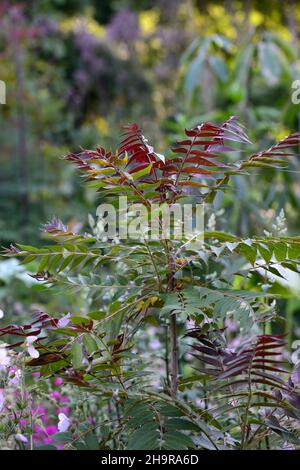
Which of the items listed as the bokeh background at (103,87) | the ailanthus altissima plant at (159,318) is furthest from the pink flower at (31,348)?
the bokeh background at (103,87)

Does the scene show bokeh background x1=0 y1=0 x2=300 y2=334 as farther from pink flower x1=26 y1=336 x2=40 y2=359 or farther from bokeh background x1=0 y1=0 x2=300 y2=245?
A: pink flower x1=26 y1=336 x2=40 y2=359

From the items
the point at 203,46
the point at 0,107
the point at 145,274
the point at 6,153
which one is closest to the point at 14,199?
the point at 6,153

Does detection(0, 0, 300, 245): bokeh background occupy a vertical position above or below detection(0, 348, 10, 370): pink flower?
above

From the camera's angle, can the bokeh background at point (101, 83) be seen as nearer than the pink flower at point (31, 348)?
No

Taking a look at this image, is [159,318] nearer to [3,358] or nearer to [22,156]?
[3,358]

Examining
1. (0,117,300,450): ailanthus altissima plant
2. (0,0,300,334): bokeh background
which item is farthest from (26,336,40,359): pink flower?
(0,0,300,334): bokeh background

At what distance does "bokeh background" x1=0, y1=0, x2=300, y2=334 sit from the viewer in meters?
3.89

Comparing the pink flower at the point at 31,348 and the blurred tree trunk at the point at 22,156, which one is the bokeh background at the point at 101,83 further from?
the pink flower at the point at 31,348

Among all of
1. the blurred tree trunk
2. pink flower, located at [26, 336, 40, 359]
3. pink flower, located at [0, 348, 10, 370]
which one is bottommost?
pink flower, located at [0, 348, 10, 370]

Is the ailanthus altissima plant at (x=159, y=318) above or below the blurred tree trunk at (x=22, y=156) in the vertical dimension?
below

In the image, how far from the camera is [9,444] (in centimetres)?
109

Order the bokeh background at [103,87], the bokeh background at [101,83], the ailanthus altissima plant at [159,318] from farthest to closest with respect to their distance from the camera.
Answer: the bokeh background at [101,83] → the bokeh background at [103,87] → the ailanthus altissima plant at [159,318]

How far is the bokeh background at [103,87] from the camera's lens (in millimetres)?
3889
